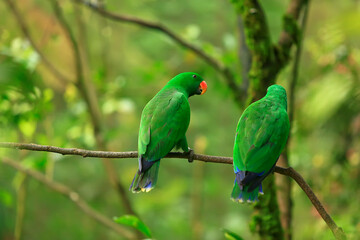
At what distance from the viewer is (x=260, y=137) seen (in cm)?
121

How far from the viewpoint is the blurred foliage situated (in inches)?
114

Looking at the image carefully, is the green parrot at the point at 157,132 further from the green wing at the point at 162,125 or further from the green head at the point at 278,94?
the green head at the point at 278,94

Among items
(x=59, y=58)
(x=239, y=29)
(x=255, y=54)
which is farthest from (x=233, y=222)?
(x=255, y=54)

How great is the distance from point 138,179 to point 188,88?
0.44 meters

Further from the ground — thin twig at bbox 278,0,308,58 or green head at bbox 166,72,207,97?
thin twig at bbox 278,0,308,58

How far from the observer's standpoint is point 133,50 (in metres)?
7.02

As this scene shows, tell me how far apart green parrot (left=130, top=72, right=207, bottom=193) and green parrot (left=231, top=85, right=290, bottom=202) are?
269 mm

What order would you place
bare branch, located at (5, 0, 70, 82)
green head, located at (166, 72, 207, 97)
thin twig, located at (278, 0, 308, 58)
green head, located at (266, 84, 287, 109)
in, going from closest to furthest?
green head, located at (266, 84, 287, 109), green head, located at (166, 72, 207, 97), thin twig, located at (278, 0, 308, 58), bare branch, located at (5, 0, 70, 82)

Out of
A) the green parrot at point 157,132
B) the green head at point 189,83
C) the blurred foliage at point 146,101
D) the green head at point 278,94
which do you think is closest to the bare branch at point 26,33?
the blurred foliage at point 146,101

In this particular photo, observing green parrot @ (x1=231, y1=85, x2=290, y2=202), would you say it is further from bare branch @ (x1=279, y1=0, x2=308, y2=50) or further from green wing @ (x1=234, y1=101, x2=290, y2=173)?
bare branch @ (x1=279, y1=0, x2=308, y2=50)

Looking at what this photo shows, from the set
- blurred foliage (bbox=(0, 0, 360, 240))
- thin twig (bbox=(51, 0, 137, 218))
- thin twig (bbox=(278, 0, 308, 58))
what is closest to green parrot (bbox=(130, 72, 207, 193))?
blurred foliage (bbox=(0, 0, 360, 240))

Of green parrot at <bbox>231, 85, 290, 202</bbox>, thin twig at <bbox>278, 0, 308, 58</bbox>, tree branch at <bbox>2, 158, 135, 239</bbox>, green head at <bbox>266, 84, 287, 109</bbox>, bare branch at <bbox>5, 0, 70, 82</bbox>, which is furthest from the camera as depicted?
bare branch at <bbox>5, 0, 70, 82</bbox>

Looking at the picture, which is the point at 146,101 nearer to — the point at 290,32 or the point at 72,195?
the point at 72,195

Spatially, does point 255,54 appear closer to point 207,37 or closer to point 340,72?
point 340,72
